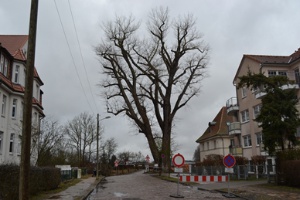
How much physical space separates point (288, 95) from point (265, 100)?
1.51 m

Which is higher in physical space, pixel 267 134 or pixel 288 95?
pixel 288 95

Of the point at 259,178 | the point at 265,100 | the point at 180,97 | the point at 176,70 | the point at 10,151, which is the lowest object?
the point at 259,178

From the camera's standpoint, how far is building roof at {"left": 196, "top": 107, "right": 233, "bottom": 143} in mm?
57475

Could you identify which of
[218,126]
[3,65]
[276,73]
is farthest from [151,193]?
[218,126]

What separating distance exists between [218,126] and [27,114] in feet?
174

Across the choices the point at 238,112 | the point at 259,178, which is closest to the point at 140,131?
the point at 238,112

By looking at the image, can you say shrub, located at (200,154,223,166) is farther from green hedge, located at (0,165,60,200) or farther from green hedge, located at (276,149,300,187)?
green hedge, located at (0,165,60,200)

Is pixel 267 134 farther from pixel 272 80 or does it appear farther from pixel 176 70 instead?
pixel 176 70

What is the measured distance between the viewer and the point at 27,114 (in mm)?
9242

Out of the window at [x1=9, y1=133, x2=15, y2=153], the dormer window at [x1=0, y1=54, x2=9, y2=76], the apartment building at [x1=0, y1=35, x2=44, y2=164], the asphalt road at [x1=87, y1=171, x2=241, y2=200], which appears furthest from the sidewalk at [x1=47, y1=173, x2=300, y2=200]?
the dormer window at [x1=0, y1=54, x2=9, y2=76]

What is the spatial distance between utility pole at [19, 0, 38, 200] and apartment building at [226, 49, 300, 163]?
2800 centimetres

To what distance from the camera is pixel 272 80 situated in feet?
73.0

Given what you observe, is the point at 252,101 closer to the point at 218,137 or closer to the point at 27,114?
the point at 218,137

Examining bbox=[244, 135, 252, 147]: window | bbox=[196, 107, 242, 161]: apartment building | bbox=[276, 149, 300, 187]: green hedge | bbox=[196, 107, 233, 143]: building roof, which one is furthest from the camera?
bbox=[196, 107, 233, 143]: building roof
